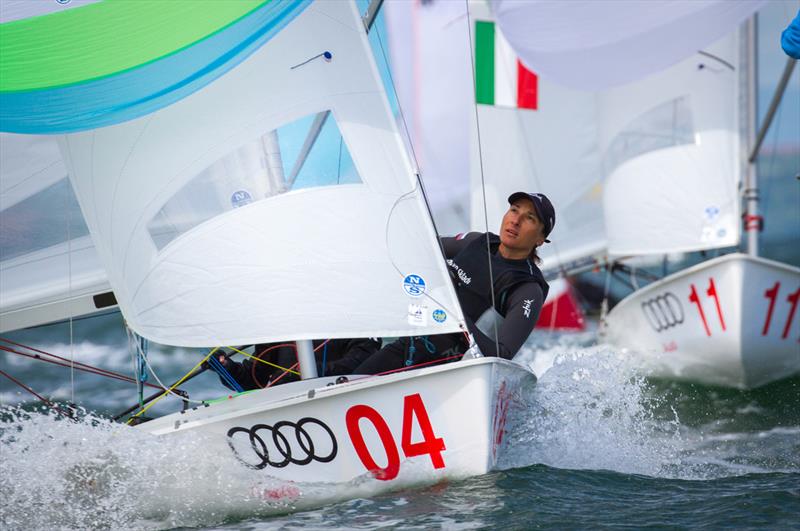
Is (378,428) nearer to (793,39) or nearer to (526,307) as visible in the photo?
(526,307)

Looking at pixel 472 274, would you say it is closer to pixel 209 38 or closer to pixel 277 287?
pixel 277 287

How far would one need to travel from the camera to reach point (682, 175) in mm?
7035

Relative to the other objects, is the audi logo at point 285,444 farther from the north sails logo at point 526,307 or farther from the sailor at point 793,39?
the sailor at point 793,39

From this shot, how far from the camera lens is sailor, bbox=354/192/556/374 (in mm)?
3752

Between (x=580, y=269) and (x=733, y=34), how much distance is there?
224 cm

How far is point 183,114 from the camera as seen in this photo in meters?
3.55

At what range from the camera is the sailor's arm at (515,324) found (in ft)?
11.7

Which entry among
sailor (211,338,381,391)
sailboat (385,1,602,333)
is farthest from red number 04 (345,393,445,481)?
sailboat (385,1,602,333)

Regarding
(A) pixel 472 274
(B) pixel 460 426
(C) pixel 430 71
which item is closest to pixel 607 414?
(A) pixel 472 274

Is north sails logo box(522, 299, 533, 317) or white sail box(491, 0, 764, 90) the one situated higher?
white sail box(491, 0, 764, 90)

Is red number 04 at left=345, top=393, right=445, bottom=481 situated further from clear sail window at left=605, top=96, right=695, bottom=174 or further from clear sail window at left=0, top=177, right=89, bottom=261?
clear sail window at left=605, top=96, right=695, bottom=174

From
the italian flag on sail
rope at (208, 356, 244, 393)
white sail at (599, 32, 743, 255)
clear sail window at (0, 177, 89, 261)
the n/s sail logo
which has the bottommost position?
rope at (208, 356, 244, 393)

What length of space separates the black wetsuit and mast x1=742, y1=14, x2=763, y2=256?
3.19 m

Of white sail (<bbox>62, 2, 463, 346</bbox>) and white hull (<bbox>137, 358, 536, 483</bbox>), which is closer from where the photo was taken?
white hull (<bbox>137, 358, 536, 483</bbox>)
